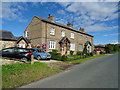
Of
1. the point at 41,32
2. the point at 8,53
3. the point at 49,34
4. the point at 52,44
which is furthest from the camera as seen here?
the point at 52,44

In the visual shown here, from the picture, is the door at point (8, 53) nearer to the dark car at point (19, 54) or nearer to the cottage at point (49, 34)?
the dark car at point (19, 54)

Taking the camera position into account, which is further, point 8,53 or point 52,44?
point 52,44

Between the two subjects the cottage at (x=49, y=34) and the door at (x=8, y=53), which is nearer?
the door at (x=8, y=53)

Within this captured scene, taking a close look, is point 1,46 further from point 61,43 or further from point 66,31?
point 66,31

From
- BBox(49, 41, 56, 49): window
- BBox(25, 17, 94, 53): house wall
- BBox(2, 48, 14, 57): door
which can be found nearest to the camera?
BBox(2, 48, 14, 57): door

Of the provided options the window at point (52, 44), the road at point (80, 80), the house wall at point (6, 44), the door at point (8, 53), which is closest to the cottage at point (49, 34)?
the window at point (52, 44)

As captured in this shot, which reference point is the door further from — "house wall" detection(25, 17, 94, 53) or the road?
"house wall" detection(25, 17, 94, 53)

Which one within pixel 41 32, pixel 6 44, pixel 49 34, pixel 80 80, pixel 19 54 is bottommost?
pixel 80 80

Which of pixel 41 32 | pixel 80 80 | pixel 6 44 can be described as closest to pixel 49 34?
pixel 41 32

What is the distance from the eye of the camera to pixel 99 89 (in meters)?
4.57

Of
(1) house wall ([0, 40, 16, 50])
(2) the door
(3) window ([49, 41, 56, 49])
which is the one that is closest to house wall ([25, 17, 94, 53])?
(3) window ([49, 41, 56, 49])

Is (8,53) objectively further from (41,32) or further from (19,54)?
(41,32)

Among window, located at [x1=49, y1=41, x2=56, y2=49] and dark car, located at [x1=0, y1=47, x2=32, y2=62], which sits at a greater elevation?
window, located at [x1=49, y1=41, x2=56, y2=49]

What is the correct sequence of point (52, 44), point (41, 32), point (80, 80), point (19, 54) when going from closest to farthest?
point (80, 80) → point (19, 54) → point (41, 32) → point (52, 44)
